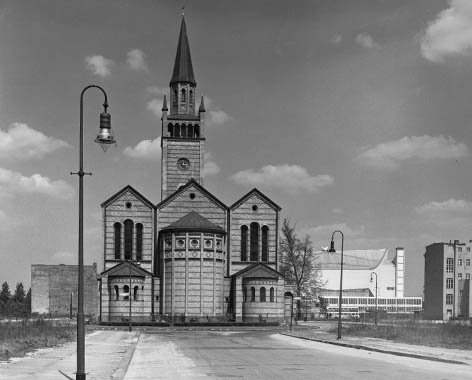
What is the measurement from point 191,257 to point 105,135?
188 feet

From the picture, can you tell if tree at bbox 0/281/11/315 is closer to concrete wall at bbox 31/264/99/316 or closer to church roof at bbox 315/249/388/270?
concrete wall at bbox 31/264/99/316

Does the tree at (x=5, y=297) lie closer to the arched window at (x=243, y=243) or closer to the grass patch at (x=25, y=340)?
the arched window at (x=243, y=243)

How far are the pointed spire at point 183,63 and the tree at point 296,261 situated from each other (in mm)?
21131

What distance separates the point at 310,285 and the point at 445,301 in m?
41.4

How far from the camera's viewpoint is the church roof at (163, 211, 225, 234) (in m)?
76.1

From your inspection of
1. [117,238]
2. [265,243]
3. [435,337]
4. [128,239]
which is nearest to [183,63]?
[128,239]

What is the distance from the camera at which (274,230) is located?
272ft

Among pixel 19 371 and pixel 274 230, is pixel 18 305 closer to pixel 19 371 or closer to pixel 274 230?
pixel 274 230

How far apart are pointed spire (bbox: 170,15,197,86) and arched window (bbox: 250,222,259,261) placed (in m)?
19.7

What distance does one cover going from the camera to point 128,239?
80.1 m

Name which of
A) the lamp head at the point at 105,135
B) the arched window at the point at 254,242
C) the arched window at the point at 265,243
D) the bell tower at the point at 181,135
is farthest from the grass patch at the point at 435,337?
the bell tower at the point at 181,135

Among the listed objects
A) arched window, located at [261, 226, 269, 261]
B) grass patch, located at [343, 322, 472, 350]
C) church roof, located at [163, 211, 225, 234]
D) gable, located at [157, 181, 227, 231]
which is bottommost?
grass patch, located at [343, 322, 472, 350]

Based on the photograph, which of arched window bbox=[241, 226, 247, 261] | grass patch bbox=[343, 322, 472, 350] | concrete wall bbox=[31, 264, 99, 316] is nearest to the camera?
grass patch bbox=[343, 322, 472, 350]

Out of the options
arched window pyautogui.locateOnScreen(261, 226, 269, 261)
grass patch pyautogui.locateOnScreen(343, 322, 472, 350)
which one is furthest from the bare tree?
grass patch pyautogui.locateOnScreen(343, 322, 472, 350)
